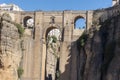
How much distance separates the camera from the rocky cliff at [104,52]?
50.5m

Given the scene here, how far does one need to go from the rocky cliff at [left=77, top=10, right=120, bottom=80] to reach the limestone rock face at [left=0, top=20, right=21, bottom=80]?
27.3 feet

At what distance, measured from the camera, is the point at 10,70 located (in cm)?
→ 6041

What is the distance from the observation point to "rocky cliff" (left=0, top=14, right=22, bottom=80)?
5981cm

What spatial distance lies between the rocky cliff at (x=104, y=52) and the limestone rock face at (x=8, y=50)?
27.3ft

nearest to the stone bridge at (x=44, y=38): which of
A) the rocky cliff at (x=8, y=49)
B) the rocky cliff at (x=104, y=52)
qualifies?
the rocky cliff at (x=8, y=49)

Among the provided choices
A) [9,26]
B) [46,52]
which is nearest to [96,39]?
[9,26]

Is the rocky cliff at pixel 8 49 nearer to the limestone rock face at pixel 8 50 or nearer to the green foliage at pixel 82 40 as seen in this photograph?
the limestone rock face at pixel 8 50

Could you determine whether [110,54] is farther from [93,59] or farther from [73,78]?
[73,78]

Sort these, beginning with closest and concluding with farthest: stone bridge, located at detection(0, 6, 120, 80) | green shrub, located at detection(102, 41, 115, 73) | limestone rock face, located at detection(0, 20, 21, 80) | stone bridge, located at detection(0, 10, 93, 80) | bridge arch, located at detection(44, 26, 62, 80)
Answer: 1. green shrub, located at detection(102, 41, 115, 73)
2. limestone rock face, located at detection(0, 20, 21, 80)
3. stone bridge, located at detection(0, 6, 120, 80)
4. stone bridge, located at detection(0, 10, 93, 80)
5. bridge arch, located at detection(44, 26, 62, 80)

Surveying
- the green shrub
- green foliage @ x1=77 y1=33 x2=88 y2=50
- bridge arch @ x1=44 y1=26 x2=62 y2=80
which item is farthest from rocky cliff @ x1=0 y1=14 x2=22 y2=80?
bridge arch @ x1=44 y1=26 x2=62 y2=80

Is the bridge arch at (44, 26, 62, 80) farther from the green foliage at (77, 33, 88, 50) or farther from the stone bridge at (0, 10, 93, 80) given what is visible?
the green foliage at (77, 33, 88, 50)

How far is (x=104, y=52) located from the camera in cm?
5447

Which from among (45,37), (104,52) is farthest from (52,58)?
(104,52)

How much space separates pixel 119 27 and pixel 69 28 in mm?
27506
